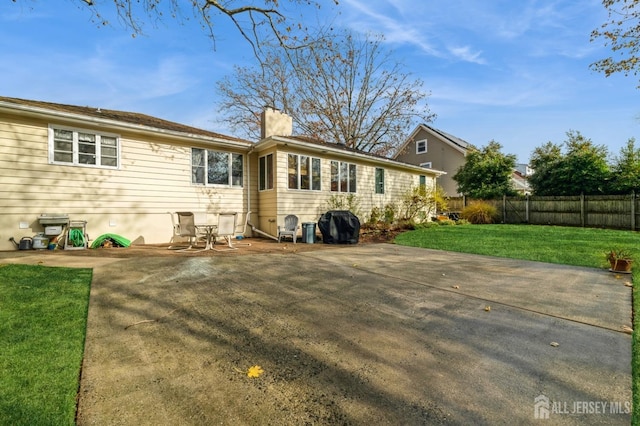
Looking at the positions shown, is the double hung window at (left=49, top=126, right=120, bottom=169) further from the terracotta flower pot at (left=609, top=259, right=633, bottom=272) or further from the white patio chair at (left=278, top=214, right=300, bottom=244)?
the terracotta flower pot at (left=609, top=259, right=633, bottom=272)

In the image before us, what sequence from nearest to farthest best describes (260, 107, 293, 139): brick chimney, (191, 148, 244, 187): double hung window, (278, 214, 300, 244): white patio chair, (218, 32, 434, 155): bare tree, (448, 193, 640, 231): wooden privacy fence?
(278, 214, 300, 244): white patio chair, (191, 148, 244, 187): double hung window, (260, 107, 293, 139): brick chimney, (448, 193, 640, 231): wooden privacy fence, (218, 32, 434, 155): bare tree

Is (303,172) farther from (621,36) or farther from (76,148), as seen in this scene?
(621,36)

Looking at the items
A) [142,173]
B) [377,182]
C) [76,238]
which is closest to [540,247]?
[377,182]

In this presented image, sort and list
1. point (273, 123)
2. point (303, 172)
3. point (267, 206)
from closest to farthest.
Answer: point (267, 206), point (303, 172), point (273, 123)

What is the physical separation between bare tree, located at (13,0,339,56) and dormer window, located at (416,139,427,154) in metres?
21.7

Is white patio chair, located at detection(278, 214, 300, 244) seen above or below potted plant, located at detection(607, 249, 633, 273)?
above

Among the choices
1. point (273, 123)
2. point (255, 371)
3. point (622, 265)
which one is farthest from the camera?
point (273, 123)

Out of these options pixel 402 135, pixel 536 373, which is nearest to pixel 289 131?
pixel 536 373

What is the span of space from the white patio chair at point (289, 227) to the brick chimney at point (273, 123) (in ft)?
12.9

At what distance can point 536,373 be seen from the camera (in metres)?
2.21

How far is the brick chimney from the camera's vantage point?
12.1 meters

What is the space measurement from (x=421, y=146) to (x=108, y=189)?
82.4 feet

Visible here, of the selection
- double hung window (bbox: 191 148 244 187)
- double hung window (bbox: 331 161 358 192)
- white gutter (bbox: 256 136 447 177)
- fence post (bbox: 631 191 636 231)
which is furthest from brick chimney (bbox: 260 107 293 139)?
fence post (bbox: 631 191 636 231)

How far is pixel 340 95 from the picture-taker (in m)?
22.4
